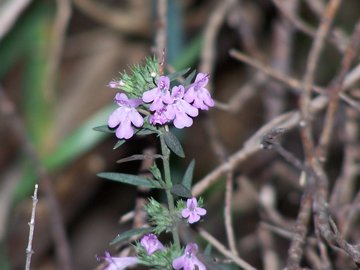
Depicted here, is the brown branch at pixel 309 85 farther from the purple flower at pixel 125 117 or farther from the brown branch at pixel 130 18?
the brown branch at pixel 130 18

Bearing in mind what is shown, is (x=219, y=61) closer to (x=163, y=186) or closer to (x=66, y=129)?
(x=66, y=129)

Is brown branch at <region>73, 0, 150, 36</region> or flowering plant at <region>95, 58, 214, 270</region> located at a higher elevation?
brown branch at <region>73, 0, 150, 36</region>

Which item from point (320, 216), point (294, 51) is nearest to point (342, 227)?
point (320, 216)

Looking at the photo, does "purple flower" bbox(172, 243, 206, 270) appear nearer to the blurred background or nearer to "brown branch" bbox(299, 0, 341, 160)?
"brown branch" bbox(299, 0, 341, 160)

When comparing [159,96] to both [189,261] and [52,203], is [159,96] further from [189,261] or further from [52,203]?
[52,203]

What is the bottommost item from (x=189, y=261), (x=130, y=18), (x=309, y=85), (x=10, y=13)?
(x=189, y=261)

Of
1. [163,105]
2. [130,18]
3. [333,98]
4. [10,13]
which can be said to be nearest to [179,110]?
[163,105]

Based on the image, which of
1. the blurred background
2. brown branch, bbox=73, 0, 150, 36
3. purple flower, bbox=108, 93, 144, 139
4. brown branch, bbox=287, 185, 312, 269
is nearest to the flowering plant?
purple flower, bbox=108, 93, 144, 139
